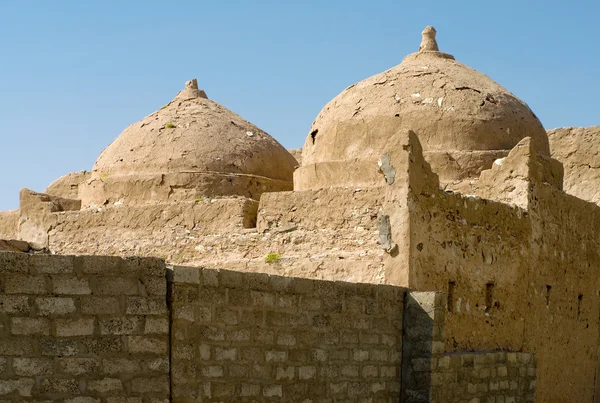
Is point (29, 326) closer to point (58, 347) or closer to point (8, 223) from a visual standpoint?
point (58, 347)

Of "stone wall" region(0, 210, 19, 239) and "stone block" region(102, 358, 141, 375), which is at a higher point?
"stone wall" region(0, 210, 19, 239)

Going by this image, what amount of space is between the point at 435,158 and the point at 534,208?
1.40 metres

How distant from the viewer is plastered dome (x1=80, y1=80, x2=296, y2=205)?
1455cm

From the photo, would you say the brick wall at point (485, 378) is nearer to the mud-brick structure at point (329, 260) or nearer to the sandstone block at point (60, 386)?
the mud-brick structure at point (329, 260)

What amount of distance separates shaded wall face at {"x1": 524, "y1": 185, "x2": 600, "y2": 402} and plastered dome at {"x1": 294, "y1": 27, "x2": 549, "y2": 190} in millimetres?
1026

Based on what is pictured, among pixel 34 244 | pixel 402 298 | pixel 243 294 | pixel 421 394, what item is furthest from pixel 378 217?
pixel 34 244

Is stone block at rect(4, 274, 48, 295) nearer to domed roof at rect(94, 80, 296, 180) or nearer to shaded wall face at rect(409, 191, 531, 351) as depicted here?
shaded wall face at rect(409, 191, 531, 351)

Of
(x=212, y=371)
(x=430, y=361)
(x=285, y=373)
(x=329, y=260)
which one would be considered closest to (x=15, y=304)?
(x=212, y=371)

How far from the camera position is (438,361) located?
369 inches

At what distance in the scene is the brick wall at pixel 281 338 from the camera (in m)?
7.29

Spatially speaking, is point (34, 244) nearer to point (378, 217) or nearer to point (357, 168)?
point (357, 168)

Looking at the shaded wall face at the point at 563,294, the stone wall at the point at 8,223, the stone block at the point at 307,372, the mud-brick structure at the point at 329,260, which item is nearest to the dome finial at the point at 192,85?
the mud-brick structure at the point at 329,260

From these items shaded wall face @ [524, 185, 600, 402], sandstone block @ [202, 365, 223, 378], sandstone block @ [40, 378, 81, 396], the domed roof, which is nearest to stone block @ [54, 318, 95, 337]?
sandstone block @ [40, 378, 81, 396]

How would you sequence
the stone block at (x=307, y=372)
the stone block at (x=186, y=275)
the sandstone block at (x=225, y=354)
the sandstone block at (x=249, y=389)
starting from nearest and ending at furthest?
1. the stone block at (x=186, y=275)
2. the sandstone block at (x=225, y=354)
3. the sandstone block at (x=249, y=389)
4. the stone block at (x=307, y=372)
